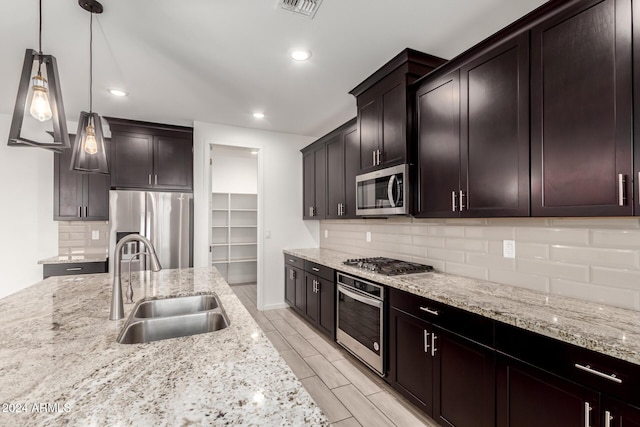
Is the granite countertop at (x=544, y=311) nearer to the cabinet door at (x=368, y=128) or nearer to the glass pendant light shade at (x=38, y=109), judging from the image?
the cabinet door at (x=368, y=128)

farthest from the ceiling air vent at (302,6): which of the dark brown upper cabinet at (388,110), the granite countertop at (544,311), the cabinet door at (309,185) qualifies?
the cabinet door at (309,185)

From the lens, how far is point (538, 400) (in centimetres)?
133

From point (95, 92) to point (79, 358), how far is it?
306 centimetres

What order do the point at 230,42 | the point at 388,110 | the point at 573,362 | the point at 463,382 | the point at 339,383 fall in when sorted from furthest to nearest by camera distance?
the point at 388,110 < the point at 339,383 < the point at 230,42 < the point at 463,382 < the point at 573,362

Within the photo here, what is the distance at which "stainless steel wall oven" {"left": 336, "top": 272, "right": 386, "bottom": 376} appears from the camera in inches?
95.3

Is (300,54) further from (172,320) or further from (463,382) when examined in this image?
(463,382)

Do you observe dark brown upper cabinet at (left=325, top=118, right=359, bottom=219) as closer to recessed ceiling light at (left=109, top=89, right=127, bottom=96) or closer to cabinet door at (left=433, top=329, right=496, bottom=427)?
cabinet door at (left=433, top=329, right=496, bottom=427)

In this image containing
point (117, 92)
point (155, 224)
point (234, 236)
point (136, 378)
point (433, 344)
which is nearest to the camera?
point (136, 378)

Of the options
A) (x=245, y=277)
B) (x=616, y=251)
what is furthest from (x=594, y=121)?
(x=245, y=277)

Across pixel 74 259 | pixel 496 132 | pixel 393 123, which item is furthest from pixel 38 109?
pixel 74 259

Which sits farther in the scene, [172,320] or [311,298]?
[311,298]

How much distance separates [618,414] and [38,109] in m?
2.70

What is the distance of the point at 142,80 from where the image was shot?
281 centimetres

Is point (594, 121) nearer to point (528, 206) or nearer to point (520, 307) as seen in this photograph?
point (528, 206)
